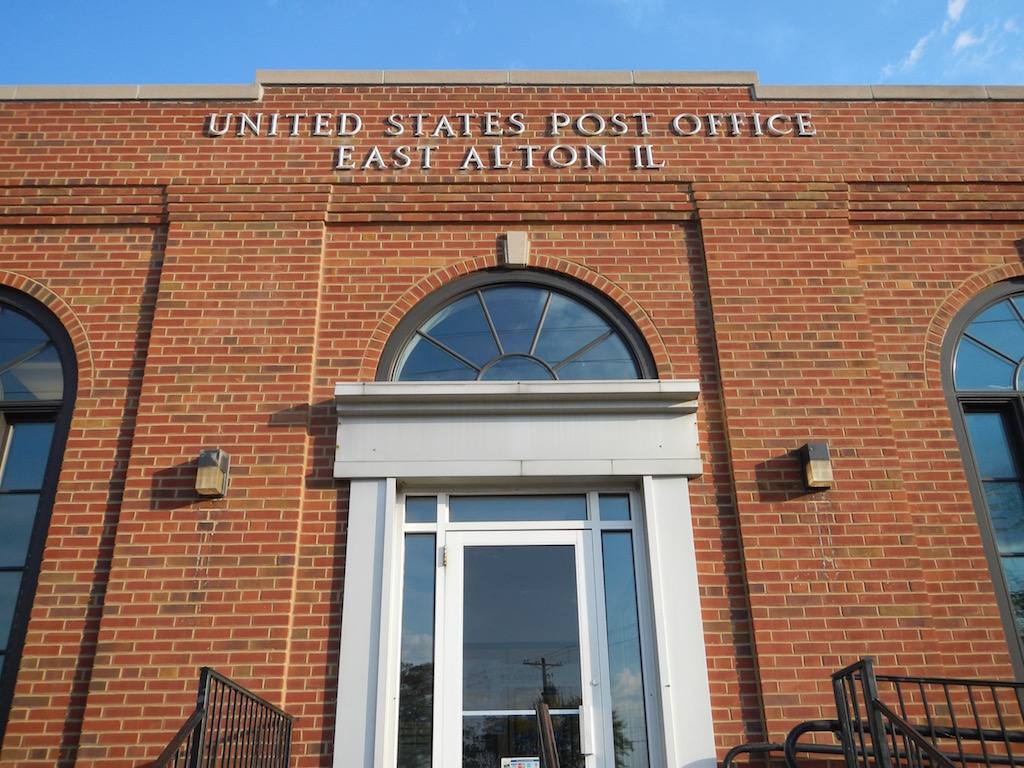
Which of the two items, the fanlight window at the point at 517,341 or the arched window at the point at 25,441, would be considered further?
the fanlight window at the point at 517,341

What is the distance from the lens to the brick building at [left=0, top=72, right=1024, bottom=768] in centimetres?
546

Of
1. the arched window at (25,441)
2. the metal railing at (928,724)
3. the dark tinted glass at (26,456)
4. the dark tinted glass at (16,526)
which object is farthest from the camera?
the dark tinted glass at (26,456)

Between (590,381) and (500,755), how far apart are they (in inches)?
94.6

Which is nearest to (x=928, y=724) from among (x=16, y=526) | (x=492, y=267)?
(x=492, y=267)

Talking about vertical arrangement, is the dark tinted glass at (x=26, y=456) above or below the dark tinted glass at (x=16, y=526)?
above

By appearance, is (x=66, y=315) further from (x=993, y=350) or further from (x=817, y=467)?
(x=993, y=350)

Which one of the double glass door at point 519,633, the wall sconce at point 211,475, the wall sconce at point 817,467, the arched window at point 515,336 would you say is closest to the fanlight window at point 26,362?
the wall sconce at point 211,475

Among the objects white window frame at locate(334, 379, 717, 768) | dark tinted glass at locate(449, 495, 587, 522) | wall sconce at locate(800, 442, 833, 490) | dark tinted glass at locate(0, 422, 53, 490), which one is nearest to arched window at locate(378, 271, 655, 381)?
white window frame at locate(334, 379, 717, 768)

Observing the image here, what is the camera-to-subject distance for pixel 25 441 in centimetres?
630

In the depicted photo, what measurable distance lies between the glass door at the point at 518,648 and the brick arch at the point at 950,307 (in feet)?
9.20

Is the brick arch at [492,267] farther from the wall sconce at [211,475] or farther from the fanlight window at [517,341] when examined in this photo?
the wall sconce at [211,475]

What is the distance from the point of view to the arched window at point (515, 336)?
6.47 metres

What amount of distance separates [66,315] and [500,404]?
318 centimetres

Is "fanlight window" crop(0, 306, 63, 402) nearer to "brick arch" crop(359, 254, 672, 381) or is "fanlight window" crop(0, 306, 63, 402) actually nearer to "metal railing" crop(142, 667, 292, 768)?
"brick arch" crop(359, 254, 672, 381)
